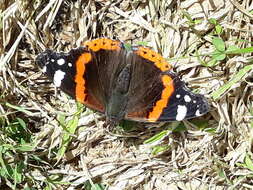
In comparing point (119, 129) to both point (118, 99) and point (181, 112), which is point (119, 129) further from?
point (181, 112)

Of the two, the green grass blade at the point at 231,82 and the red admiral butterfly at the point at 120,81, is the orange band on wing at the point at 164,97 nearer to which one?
the red admiral butterfly at the point at 120,81

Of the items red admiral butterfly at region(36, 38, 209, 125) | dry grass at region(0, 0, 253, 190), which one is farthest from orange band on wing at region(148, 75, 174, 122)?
dry grass at region(0, 0, 253, 190)

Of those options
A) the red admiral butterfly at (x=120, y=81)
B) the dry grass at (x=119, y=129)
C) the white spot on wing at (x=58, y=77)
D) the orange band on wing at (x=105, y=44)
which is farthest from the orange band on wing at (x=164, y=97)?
the white spot on wing at (x=58, y=77)

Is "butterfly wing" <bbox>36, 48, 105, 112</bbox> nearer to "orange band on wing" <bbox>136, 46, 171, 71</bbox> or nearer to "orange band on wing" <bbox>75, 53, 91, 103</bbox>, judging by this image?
"orange band on wing" <bbox>75, 53, 91, 103</bbox>

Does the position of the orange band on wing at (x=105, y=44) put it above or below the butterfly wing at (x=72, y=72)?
above

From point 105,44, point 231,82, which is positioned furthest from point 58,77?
point 231,82
